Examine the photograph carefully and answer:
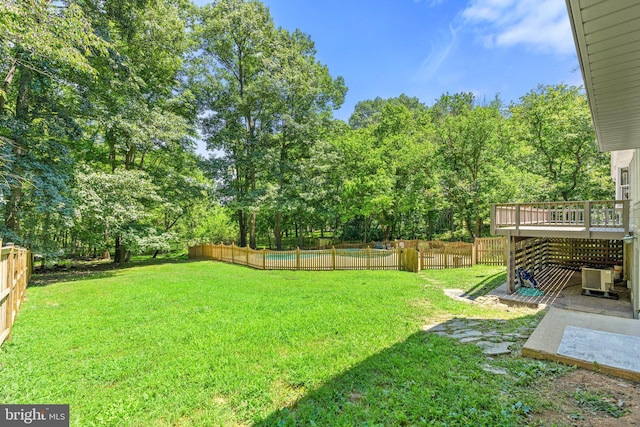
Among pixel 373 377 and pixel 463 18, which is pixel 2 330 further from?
pixel 463 18

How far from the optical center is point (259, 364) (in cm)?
377

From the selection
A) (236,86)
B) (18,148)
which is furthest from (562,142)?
(18,148)

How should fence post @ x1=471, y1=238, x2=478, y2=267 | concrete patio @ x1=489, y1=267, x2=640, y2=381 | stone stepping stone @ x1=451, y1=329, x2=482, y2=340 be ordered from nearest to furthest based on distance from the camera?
1. concrete patio @ x1=489, y1=267, x2=640, y2=381
2. stone stepping stone @ x1=451, y1=329, x2=482, y2=340
3. fence post @ x1=471, y1=238, x2=478, y2=267

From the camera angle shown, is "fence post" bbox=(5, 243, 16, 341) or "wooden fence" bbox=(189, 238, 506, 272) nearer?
"fence post" bbox=(5, 243, 16, 341)

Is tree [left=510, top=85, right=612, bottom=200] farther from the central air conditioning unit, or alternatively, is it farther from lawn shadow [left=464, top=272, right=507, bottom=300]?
the central air conditioning unit

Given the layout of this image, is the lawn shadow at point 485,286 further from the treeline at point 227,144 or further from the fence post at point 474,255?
the treeline at point 227,144

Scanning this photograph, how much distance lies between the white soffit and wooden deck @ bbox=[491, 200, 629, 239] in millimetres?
3854

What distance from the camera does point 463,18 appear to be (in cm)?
1053

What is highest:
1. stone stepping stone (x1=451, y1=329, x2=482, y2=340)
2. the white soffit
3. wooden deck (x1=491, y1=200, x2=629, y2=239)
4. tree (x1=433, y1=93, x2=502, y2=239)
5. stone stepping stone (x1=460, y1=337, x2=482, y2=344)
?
tree (x1=433, y1=93, x2=502, y2=239)

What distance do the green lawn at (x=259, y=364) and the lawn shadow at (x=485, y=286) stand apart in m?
1.32

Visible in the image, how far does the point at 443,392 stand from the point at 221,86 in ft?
73.3

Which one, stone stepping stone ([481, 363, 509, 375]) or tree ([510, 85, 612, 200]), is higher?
tree ([510, 85, 612, 200])

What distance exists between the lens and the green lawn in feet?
8.97

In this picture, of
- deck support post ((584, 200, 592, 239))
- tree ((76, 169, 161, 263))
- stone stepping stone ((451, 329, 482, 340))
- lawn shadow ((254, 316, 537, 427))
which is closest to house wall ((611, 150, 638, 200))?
deck support post ((584, 200, 592, 239))
